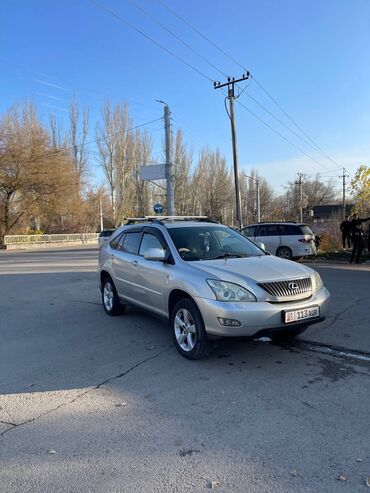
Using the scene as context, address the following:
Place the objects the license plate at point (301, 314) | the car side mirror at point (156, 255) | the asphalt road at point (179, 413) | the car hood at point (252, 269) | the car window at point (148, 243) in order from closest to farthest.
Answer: the asphalt road at point (179, 413), the license plate at point (301, 314), the car hood at point (252, 269), the car side mirror at point (156, 255), the car window at point (148, 243)

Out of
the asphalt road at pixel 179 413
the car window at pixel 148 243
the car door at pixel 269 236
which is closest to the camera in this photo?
the asphalt road at pixel 179 413

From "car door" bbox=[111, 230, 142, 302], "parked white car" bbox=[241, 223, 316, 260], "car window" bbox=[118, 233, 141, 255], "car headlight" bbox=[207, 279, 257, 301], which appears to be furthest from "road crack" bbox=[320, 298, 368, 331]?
"parked white car" bbox=[241, 223, 316, 260]

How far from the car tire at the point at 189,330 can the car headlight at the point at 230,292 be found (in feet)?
1.21

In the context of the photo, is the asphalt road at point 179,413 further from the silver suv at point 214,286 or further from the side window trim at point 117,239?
the side window trim at point 117,239

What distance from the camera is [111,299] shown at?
792 centimetres

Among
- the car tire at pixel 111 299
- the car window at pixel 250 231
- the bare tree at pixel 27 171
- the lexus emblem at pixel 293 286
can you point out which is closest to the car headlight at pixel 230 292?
the lexus emblem at pixel 293 286

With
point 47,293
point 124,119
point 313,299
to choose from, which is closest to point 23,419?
point 313,299

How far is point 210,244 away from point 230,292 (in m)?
1.53

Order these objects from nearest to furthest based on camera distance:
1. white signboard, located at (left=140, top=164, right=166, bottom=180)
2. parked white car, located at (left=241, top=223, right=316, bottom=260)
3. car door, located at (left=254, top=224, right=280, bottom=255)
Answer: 1. parked white car, located at (left=241, top=223, right=316, bottom=260)
2. car door, located at (left=254, top=224, right=280, bottom=255)
3. white signboard, located at (left=140, top=164, right=166, bottom=180)

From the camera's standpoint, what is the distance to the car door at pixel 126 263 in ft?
22.9

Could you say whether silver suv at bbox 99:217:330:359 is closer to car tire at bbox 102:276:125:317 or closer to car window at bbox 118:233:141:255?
car window at bbox 118:233:141:255

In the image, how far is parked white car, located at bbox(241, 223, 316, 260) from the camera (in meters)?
16.8

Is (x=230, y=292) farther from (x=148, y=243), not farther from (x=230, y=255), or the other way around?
(x=148, y=243)

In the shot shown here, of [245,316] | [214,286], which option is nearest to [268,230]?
[214,286]
